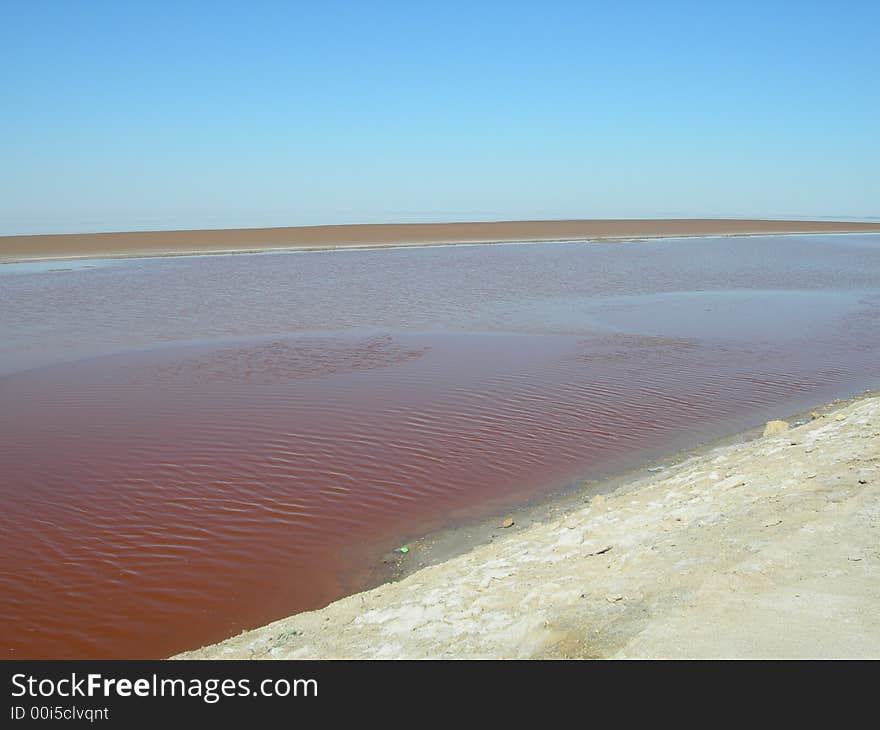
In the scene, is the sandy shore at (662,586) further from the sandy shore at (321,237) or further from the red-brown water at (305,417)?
the sandy shore at (321,237)

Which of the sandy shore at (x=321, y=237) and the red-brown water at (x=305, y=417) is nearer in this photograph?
the red-brown water at (x=305, y=417)

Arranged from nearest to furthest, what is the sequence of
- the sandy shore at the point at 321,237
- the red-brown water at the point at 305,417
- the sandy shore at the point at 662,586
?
the sandy shore at the point at 662,586
the red-brown water at the point at 305,417
the sandy shore at the point at 321,237

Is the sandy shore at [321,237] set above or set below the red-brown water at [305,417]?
above

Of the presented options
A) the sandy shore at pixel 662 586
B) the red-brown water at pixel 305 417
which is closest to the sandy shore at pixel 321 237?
the red-brown water at pixel 305 417

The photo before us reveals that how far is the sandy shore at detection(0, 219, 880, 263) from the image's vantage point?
4309cm

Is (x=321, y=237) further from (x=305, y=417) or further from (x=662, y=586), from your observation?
(x=662, y=586)

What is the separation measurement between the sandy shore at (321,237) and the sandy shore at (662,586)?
1533 inches

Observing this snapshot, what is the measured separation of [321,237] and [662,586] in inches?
2080

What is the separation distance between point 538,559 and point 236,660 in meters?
2.29

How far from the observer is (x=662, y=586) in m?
4.57

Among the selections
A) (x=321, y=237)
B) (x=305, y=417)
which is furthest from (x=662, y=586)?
(x=321, y=237)

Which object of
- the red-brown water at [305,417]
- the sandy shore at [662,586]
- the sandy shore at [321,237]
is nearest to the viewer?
the sandy shore at [662,586]

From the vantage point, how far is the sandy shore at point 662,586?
3.95m
